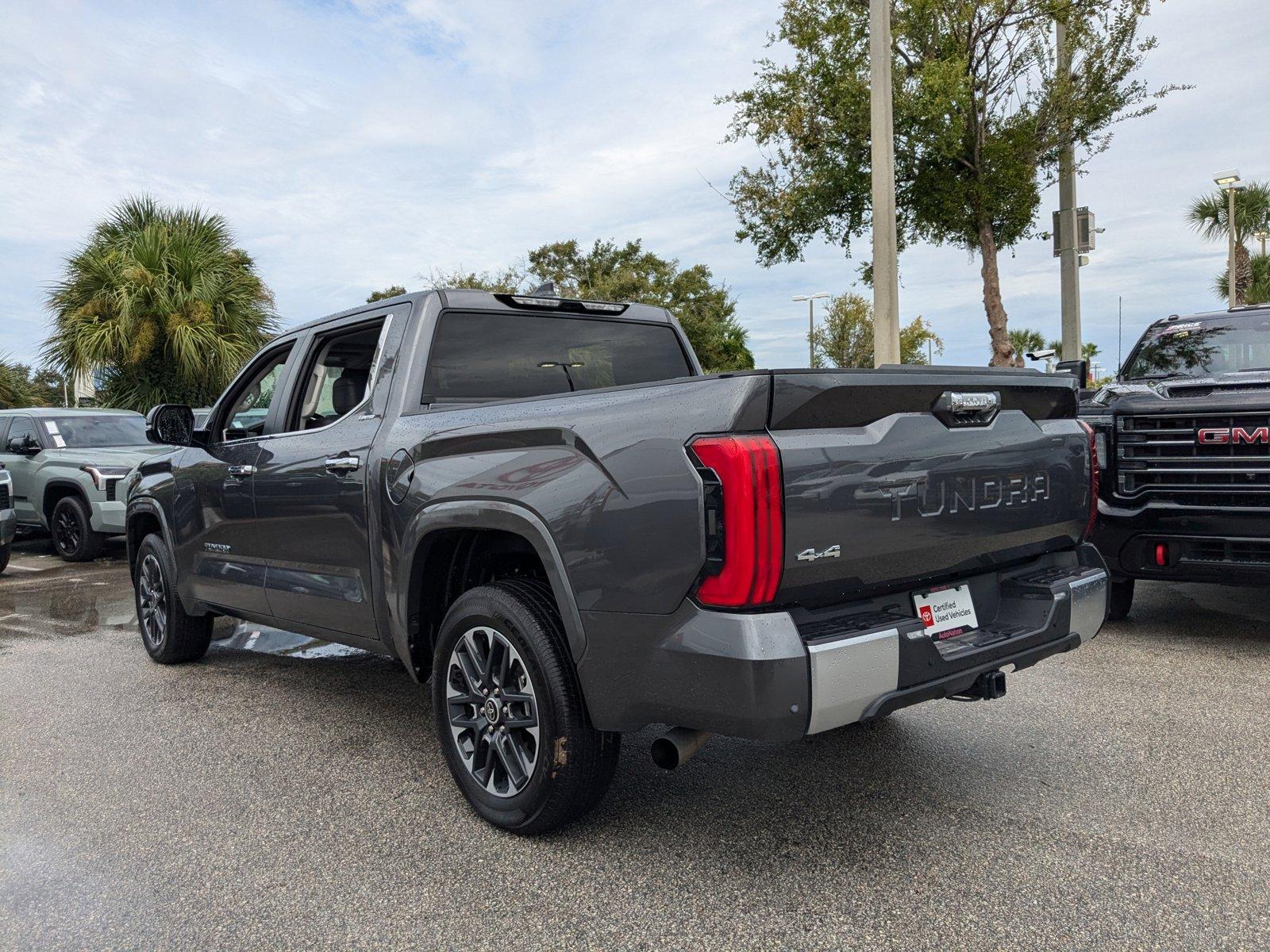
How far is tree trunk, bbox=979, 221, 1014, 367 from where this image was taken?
48.4ft

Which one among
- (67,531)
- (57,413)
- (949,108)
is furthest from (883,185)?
(57,413)

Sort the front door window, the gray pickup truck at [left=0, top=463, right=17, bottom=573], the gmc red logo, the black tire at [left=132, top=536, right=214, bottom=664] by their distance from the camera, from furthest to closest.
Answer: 1. the gray pickup truck at [left=0, top=463, right=17, bottom=573]
2. the black tire at [left=132, top=536, right=214, bottom=664]
3. the gmc red logo
4. the front door window

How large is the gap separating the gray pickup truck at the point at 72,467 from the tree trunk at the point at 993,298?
11417 mm

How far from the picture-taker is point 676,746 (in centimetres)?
288

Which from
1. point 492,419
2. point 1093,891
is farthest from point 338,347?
point 1093,891

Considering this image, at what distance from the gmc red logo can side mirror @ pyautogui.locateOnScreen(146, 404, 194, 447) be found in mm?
5414

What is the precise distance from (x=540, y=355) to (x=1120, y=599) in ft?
13.6

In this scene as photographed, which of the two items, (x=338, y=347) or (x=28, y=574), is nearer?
(x=338, y=347)

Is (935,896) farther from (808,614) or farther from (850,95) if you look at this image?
(850,95)

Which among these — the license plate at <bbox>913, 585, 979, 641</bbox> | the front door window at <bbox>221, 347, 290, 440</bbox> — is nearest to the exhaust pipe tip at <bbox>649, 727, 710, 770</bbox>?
the license plate at <bbox>913, 585, 979, 641</bbox>

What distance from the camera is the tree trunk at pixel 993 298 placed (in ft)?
48.4

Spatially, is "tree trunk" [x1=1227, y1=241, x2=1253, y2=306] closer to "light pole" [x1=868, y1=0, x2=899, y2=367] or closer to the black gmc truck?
"light pole" [x1=868, y1=0, x2=899, y2=367]

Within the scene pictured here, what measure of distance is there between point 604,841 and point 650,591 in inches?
41.0

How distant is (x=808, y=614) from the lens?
2.76 meters
